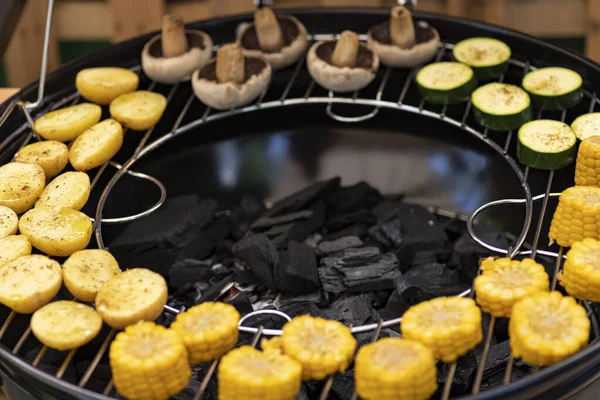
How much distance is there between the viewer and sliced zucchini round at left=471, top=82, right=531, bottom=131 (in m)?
2.16

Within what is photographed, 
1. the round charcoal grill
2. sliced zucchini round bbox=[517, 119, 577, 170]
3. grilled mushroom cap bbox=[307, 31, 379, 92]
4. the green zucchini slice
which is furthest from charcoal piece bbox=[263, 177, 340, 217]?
the green zucchini slice

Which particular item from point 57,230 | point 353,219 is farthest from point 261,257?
point 57,230

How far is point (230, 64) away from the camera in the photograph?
2.23m

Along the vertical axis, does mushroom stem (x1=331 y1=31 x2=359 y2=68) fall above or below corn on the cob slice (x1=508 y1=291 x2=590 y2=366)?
above

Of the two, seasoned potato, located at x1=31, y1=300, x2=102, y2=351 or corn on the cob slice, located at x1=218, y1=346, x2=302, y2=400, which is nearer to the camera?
corn on the cob slice, located at x1=218, y1=346, x2=302, y2=400

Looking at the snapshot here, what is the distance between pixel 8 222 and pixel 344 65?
3.25 ft

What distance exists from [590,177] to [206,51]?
1.17 meters

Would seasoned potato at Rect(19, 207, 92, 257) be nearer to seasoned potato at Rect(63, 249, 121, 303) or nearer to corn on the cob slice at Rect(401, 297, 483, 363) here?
seasoned potato at Rect(63, 249, 121, 303)

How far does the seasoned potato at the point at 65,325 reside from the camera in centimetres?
158

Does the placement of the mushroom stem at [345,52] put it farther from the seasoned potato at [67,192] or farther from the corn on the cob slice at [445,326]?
the corn on the cob slice at [445,326]

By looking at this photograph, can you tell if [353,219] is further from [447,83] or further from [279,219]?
[447,83]

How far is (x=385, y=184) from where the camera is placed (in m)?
2.67

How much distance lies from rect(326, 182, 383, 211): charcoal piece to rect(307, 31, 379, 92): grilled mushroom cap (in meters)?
0.37

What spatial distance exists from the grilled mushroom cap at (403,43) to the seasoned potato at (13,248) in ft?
3.79
